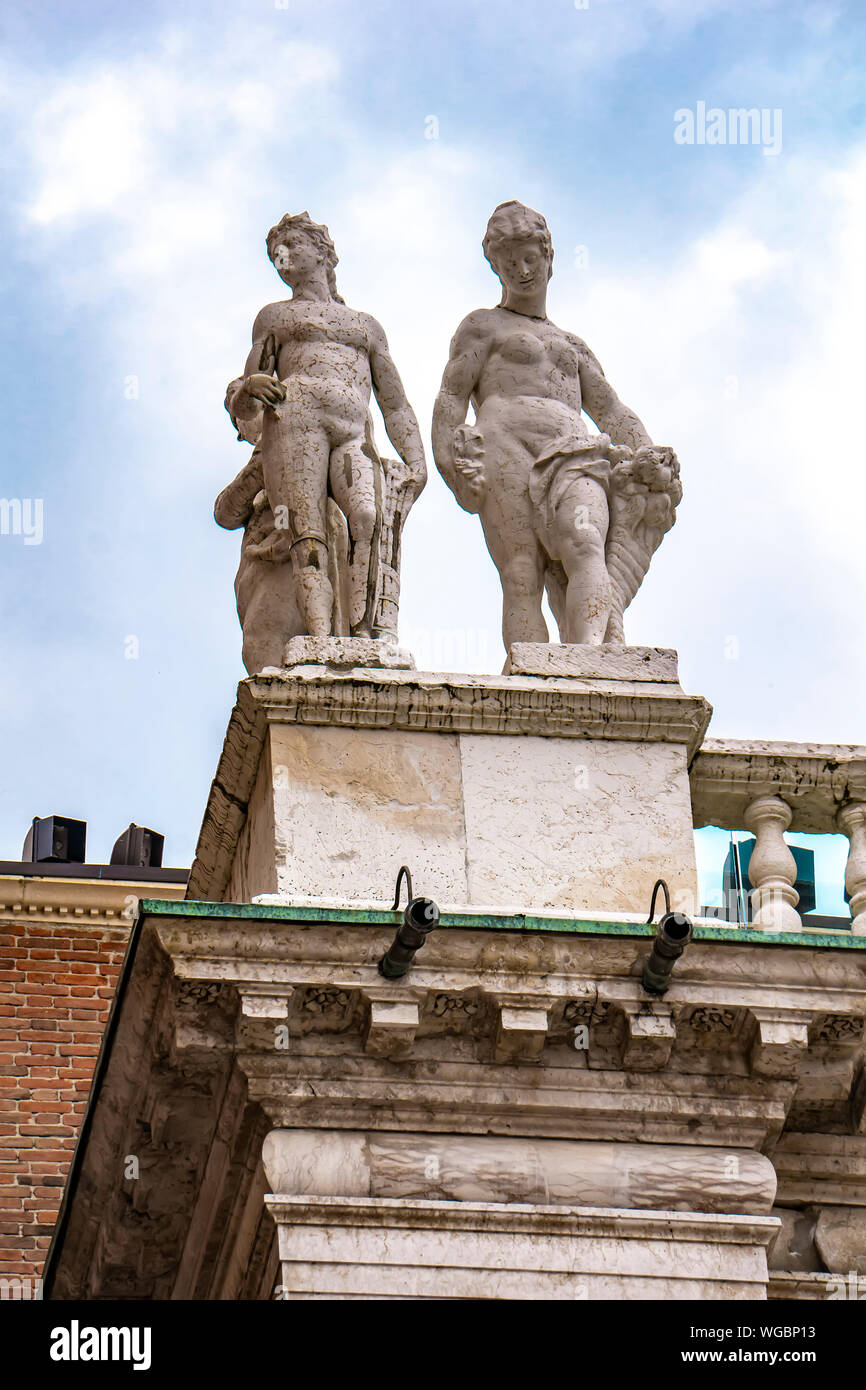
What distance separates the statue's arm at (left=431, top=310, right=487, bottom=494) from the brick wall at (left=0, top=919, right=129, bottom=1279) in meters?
8.22

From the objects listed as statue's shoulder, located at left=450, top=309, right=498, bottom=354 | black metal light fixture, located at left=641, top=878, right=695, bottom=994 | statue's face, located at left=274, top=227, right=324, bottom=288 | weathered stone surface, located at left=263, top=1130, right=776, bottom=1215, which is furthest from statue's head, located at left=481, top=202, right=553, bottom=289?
weathered stone surface, located at left=263, top=1130, right=776, bottom=1215

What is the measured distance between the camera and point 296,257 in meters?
14.4

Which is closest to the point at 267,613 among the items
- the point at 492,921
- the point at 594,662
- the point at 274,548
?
the point at 274,548

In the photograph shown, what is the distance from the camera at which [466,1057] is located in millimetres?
10859

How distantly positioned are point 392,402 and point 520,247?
105 centimetres

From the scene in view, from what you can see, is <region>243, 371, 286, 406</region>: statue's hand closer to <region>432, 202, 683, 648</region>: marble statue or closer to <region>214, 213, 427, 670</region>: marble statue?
<region>214, 213, 427, 670</region>: marble statue

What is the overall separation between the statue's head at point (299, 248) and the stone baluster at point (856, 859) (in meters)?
4.21

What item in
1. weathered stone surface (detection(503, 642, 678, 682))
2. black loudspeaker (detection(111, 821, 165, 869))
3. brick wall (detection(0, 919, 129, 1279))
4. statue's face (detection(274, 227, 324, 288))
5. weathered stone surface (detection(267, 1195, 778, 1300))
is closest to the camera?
weathered stone surface (detection(267, 1195, 778, 1300))

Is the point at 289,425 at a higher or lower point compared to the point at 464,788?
higher

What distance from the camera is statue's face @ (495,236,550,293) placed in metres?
14.3

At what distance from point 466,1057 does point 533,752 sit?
182 cm

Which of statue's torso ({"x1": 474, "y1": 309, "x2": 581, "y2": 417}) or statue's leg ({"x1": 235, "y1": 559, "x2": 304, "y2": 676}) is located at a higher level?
statue's torso ({"x1": 474, "y1": 309, "x2": 581, "y2": 417})
